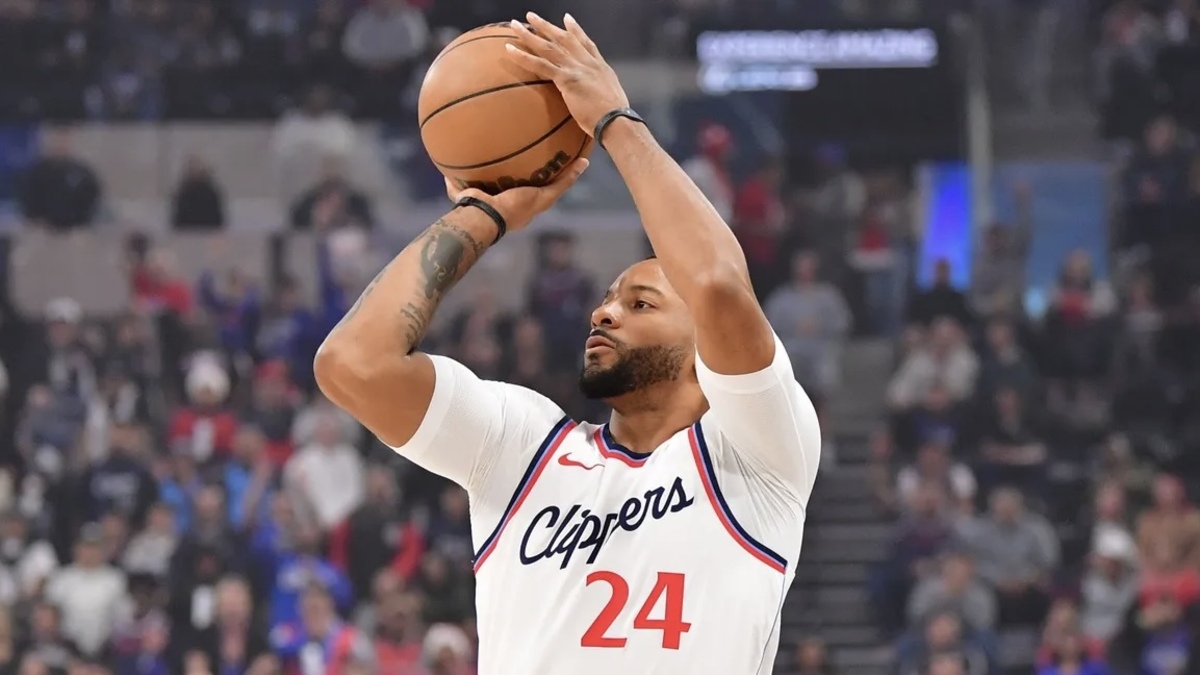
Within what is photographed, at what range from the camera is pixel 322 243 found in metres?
14.2

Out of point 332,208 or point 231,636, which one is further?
point 332,208

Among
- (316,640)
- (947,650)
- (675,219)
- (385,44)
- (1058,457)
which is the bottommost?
(947,650)

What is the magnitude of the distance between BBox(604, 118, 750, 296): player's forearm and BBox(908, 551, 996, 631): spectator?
8.42 metres

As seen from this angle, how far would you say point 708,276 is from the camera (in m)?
3.22

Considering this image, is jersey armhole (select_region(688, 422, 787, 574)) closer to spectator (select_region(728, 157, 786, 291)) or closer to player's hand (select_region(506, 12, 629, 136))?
player's hand (select_region(506, 12, 629, 136))

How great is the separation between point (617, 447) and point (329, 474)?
8590mm

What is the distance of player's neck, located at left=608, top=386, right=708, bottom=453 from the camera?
3.77 metres

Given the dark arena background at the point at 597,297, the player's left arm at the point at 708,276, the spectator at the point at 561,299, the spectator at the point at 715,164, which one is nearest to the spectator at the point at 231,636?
the dark arena background at the point at 597,297

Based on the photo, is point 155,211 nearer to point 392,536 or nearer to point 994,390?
point 392,536

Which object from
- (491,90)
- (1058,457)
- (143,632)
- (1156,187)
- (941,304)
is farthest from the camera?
(1156,187)

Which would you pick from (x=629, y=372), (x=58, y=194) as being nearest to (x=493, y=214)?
(x=629, y=372)

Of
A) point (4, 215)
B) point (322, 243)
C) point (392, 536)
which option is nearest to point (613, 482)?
point (392, 536)

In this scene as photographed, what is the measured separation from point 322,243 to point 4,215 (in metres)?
2.68

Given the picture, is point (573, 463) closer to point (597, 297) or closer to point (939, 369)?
point (597, 297)
